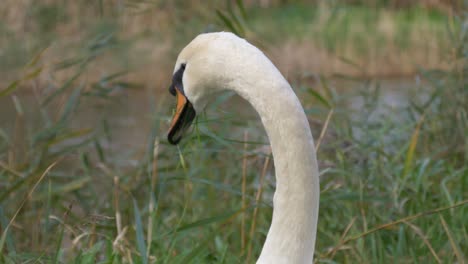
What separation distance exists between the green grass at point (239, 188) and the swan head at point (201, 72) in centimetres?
20

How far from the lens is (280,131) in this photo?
183 cm

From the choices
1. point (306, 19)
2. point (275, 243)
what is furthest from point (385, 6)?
point (275, 243)

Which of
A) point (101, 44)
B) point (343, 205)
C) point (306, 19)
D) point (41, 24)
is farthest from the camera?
point (306, 19)

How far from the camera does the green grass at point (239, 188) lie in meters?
2.76

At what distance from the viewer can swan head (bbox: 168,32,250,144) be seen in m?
1.87

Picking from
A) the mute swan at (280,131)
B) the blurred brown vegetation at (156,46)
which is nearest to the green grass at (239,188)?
the mute swan at (280,131)

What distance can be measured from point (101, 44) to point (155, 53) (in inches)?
297

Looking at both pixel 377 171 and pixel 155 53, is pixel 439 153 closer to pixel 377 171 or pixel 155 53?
pixel 377 171

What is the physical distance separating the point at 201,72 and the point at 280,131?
0.27 metres

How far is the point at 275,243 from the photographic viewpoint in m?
1.89

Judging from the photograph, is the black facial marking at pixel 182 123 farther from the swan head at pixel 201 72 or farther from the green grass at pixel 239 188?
the green grass at pixel 239 188

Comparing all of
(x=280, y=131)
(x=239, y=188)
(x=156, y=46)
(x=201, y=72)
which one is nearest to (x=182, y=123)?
(x=201, y=72)

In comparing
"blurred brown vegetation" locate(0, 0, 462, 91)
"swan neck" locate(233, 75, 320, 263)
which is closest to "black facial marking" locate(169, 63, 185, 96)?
"swan neck" locate(233, 75, 320, 263)

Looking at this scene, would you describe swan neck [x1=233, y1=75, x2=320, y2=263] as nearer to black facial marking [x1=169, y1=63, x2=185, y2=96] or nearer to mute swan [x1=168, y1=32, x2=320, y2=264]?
mute swan [x1=168, y1=32, x2=320, y2=264]
